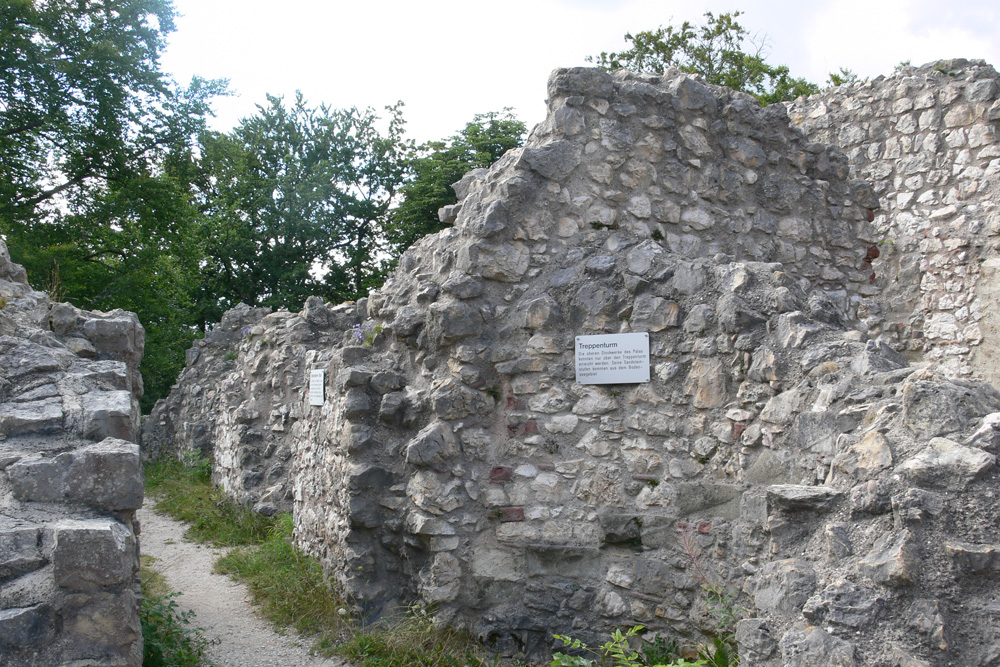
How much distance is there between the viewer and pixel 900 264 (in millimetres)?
6430

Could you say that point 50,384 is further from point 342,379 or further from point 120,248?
point 120,248

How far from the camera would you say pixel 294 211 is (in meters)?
24.5

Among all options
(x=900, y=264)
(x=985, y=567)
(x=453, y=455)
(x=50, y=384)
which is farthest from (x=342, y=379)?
(x=900, y=264)

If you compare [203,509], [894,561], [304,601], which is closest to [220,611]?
[304,601]

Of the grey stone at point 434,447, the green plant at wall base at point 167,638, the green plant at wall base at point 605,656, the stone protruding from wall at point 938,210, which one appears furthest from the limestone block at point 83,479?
the stone protruding from wall at point 938,210

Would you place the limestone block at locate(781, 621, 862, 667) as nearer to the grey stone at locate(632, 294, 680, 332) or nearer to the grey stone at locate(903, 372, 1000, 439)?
the grey stone at locate(903, 372, 1000, 439)

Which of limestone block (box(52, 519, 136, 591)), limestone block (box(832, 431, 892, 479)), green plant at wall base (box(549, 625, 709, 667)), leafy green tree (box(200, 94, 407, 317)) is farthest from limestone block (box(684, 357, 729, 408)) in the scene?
leafy green tree (box(200, 94, 407, 317))

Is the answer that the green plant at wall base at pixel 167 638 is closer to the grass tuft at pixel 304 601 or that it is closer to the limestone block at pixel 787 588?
the grass tuft at pixel 304 601

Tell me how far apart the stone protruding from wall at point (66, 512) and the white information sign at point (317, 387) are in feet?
7.21

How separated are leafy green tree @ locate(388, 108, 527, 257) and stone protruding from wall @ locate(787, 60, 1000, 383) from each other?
12.0 metres

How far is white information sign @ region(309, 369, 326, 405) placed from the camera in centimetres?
594

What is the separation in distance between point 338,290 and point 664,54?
12.4 meters

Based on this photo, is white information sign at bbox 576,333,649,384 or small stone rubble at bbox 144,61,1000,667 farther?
white information sign at bbox 576,333,649,384

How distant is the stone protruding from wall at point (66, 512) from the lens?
2592 millimetres
